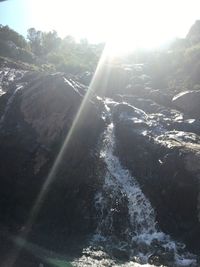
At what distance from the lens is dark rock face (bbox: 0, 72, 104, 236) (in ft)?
91.2

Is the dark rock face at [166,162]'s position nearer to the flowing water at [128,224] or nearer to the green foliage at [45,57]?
the flowing water at [128,224]

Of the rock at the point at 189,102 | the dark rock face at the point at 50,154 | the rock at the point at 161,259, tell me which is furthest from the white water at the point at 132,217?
the rock at the point at 189,102

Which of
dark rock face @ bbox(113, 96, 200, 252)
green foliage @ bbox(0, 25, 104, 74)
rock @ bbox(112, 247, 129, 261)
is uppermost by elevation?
green foliage @ bbox(0, 25, 104, 74)

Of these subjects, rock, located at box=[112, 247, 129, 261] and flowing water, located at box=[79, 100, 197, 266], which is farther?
flowing water, located at box=[79, 100, 197, 266]

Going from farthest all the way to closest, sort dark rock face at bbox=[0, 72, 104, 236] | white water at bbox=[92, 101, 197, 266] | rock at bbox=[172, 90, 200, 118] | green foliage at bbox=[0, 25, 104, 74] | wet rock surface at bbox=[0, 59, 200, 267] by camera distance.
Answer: green foliage at bbox=[0, 25, 104, 74] < rock at bbox=[172, 90, 200, 118] < dark rock face at bbox=[0, 72, 104, 236] < wet rock surface at bbox=[0, 59, 200, 267] < white water at bbox=[92, 101, 197, 266]

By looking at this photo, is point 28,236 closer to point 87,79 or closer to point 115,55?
point 87,79

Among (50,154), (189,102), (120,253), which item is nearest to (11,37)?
(189,102)

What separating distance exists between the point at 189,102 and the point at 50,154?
1741 centimetres

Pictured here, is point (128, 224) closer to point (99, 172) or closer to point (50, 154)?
point (99, 172)

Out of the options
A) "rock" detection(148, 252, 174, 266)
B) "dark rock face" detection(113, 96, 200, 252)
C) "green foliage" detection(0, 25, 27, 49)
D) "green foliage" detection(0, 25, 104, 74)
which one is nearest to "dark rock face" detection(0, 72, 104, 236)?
"dark rock face" detection(113, 96, 200, 252)

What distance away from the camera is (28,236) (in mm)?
24812

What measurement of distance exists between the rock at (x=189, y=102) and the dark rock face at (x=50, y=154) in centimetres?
1033

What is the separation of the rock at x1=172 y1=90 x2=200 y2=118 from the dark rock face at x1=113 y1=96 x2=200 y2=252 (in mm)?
4363

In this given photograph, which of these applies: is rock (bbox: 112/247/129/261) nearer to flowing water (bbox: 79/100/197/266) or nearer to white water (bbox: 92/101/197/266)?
flowing water (bbox: 79/100/197/266)
